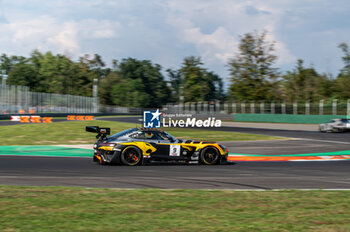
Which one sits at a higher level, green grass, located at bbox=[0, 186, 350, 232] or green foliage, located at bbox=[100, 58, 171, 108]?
green foliage, located at bbox=[100, 58, 171, 108]

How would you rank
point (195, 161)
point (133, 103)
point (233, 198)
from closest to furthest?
1. point (233, 198)
2. point (195, 161)
3. point (133, 103)

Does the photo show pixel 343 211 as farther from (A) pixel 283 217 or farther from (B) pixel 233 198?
(B) pixel 233 198

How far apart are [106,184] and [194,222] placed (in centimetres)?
389

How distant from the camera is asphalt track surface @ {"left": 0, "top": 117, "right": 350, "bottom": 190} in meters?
9.22

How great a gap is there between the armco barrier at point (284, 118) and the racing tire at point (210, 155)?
28374 mm

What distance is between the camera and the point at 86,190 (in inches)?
319

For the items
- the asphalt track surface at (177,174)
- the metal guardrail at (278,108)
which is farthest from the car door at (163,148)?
the metal guardrail at (278,108)

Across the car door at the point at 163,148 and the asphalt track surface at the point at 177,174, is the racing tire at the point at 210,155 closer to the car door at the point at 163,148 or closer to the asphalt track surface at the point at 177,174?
the asphalt track surface at the point at 177,174

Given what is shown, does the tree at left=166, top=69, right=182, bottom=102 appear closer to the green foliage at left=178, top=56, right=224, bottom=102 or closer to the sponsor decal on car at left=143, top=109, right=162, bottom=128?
the green foliage at left=178, top=56, right=224, bottom=102

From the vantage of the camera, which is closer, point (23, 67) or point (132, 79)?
point (23, 67)

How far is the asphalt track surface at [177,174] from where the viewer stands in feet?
30.2

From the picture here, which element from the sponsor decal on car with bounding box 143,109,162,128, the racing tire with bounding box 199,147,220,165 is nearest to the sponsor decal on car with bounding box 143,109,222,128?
the sponsor decal on car with bounding box 143,109,162,128

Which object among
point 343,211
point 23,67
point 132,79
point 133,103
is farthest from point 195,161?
point 132,79

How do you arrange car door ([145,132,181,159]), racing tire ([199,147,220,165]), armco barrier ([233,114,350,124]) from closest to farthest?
car door ([145,132,181,159]), racing tire ([199,147,220,165]), armco barrier ([233,114,350,124])
